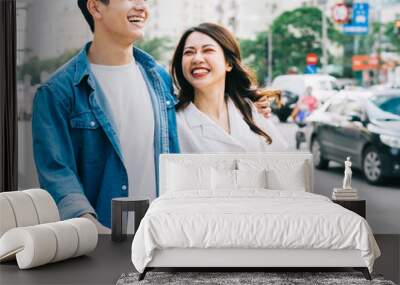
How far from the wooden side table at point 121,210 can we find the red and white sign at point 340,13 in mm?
2812

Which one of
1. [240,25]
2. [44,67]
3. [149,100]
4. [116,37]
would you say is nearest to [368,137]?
[240,25]

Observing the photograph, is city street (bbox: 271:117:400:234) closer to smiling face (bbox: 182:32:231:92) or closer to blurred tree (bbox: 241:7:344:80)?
blurred tree (bbox: 241:7:344:80)

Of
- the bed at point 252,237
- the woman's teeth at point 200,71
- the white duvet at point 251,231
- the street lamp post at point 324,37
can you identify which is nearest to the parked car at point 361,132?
the street lamp post at point 324,37

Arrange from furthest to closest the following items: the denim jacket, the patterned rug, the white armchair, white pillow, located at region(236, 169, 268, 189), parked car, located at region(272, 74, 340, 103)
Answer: parked car, located at region(272, 74, 340, 103)
the denim jacket
white pillow, located at region(236, 169, 268, 189)
the white armchair
the patterned rug

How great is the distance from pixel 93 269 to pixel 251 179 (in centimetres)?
192

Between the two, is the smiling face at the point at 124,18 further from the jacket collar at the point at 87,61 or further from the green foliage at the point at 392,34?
the green foliage at the point at 392,34

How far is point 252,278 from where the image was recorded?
5.72 m

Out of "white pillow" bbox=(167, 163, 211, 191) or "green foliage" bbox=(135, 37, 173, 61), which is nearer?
"white pillow" bbox=(167, 163, 211, 191)

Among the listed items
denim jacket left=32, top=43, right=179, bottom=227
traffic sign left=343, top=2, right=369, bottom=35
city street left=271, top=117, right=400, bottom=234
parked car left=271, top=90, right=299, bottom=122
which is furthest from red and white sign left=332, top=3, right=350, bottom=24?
denim jacket left=32, top=43, right=179, bottom=227

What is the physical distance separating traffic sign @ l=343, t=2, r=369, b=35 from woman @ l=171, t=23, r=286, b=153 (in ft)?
4.09

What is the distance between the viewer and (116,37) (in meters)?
8.05

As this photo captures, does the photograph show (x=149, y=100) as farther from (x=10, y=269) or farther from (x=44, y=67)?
(x=10, y=269)

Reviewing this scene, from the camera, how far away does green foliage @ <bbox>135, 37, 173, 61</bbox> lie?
8078mm

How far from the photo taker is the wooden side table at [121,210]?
7453 mm
